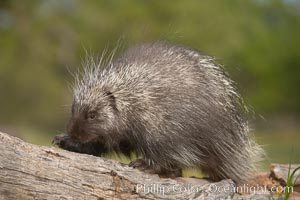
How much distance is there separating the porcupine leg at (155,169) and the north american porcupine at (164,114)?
11 mm

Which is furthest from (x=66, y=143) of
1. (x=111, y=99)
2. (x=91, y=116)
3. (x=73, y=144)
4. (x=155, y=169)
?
(x=155, y=169)

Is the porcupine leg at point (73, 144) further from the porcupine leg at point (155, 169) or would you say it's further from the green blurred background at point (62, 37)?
the green blurred background at point (62, 37)

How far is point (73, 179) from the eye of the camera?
11.7 feet

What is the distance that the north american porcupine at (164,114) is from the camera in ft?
13.3

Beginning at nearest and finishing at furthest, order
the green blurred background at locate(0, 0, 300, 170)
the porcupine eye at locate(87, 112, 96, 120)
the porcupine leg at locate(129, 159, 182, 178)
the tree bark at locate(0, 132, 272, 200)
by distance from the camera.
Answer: the tree bark at locate(0, 132, 272, 200) → the porcupine leg at locate(129, 159, 182, 178) → the porcupine eye at locate(87, 112, 96, 120) → the green blurred background at locate(0, 0, 300, 170)

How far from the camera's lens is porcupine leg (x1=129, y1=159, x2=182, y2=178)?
4.00 meters

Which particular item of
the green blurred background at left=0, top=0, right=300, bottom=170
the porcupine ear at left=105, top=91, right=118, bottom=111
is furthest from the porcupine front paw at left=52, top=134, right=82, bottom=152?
the green blurred background at left=0, top=0, right=300, bottom=170

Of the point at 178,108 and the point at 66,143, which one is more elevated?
the point at 178,108

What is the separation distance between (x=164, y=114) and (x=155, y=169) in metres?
0.40

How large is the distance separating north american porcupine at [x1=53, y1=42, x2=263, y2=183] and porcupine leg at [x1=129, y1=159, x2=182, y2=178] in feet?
0.03

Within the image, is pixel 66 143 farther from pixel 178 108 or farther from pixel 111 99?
pixel 178 108

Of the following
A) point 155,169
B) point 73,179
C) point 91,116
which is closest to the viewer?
point 73,179

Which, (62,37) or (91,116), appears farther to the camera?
(62,37)

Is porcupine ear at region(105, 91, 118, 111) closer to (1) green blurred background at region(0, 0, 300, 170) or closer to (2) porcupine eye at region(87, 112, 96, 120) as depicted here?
(2) porcupine eye at region(87, 112, 96, 120)
